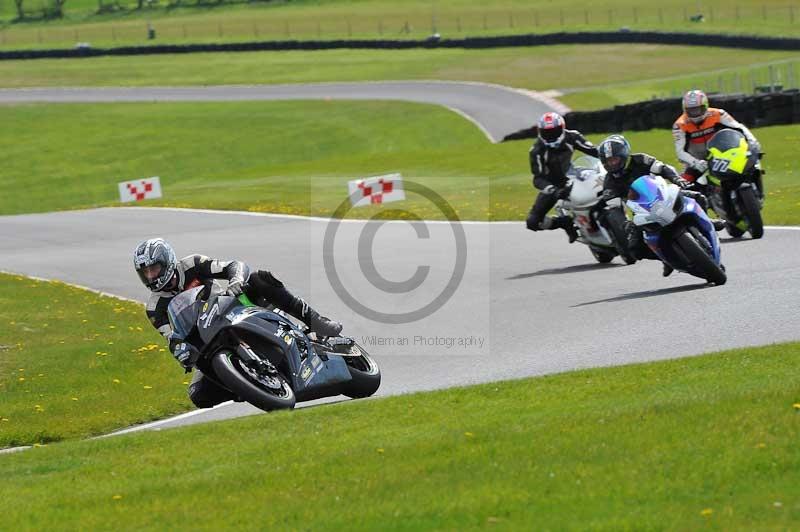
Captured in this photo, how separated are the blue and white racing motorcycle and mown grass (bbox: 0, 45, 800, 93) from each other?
131ft

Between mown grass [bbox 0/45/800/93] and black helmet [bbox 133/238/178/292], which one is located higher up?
black helmet [bbox 133/238/178/292]

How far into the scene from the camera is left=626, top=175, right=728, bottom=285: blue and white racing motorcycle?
1343cm

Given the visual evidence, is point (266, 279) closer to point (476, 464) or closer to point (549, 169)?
point (476, 464)

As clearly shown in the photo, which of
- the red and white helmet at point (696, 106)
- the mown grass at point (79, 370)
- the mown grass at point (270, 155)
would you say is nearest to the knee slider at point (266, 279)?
the mown grass at point (79, 370)

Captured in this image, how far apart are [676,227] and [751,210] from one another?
3557 millimetres

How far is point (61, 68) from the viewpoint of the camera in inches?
2876

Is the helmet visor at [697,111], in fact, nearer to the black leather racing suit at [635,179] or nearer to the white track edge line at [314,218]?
the white track edge line at [314,218]

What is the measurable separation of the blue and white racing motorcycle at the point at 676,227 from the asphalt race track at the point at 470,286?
0.84 ft

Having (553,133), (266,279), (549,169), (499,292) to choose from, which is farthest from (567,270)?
(266,279)

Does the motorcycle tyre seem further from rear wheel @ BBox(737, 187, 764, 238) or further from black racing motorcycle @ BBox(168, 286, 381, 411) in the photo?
black racing motorcycle @ BBox(168, 286, 381, 411)

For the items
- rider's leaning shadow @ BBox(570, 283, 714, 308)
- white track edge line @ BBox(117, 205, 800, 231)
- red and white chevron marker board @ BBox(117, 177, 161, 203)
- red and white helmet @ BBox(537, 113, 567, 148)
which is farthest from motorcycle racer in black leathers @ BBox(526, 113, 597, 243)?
red and white chevron marker board @ BBox(117, 177, 161, 203)

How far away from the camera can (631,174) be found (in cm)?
1480

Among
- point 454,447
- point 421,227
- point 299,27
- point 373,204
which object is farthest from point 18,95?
point 454,447

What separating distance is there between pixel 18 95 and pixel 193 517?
59.2 meters
